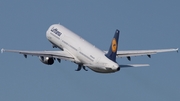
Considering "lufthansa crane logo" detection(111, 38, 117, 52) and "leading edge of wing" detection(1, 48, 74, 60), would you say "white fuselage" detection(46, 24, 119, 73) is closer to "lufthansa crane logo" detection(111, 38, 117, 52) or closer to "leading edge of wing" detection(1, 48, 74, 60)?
"leading edge of wing" detection(1, 48, 74, 60)

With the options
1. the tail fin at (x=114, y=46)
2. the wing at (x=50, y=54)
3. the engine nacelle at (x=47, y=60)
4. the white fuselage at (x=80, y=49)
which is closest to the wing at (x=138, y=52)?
the white fuselage at (x=80, y=49)

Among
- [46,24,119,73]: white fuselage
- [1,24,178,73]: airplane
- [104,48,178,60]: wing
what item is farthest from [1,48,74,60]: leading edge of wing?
[104,48,178,60]: wing

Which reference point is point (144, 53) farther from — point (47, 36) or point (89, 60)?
point (47, 36)

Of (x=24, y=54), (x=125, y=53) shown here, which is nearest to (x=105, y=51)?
(x=125, y=53)

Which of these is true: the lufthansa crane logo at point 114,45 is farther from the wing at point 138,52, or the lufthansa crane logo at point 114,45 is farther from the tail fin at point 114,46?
the wing at point 138,52

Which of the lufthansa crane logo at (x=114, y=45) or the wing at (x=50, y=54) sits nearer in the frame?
the lufthansa crane logo at (x=114, y=45)

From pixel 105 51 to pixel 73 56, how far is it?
5.18 meters

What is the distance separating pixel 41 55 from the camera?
414 ft

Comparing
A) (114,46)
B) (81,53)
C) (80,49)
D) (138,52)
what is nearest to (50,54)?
(80,49)

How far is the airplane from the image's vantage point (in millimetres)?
118000

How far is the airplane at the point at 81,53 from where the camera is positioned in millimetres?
118000

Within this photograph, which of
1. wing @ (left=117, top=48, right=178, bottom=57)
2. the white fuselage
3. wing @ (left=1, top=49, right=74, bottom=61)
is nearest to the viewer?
the white fuselage

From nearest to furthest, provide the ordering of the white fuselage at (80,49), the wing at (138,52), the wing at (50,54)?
the white fuselage at (80,49)
the wing at (50,54)
the wing at (138,52)

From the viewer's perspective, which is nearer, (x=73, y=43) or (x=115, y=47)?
(x=115, y=47)
